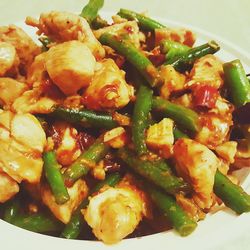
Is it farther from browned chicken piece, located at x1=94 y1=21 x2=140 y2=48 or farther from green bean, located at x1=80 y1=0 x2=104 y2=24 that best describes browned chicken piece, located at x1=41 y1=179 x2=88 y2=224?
green bean, located at x1=80 y1=0 x2=104 y2=24

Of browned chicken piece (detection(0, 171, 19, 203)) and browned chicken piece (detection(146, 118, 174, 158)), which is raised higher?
browned chicken piece (detection(146, 118, 174, 158))

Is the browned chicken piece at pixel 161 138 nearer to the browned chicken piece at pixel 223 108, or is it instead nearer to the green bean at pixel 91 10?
the browned chicken piece at pixel 223 108

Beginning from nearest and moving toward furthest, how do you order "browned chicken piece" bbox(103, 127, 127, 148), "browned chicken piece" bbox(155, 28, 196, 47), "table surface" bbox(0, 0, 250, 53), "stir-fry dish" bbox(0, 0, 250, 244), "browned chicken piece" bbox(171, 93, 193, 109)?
"stir-fry dish" bbox(0, 0, 250, 244) → "browned chicken piece" bbox(103, 127, 127, 148) → "browned chicken piece" bbox(171, 93, 193, 109) → "browned chicken piece" bbox(155, 28, 196, 47) → "table surface" bbox(0, 0, 250, 53)

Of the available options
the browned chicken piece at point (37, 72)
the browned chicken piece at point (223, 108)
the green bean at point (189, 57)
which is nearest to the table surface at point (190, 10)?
the green bean at point (189, 57)

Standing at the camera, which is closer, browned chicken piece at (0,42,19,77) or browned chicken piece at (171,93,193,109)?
browned chicken piece at (171,93,193,109)

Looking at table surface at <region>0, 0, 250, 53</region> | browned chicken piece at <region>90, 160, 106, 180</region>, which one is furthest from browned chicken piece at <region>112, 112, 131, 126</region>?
table surface at <region>0, 0, 250, 53</region>

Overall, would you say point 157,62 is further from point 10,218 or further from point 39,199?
point 10,218

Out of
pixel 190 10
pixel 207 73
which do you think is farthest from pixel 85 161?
pixel 190 10
